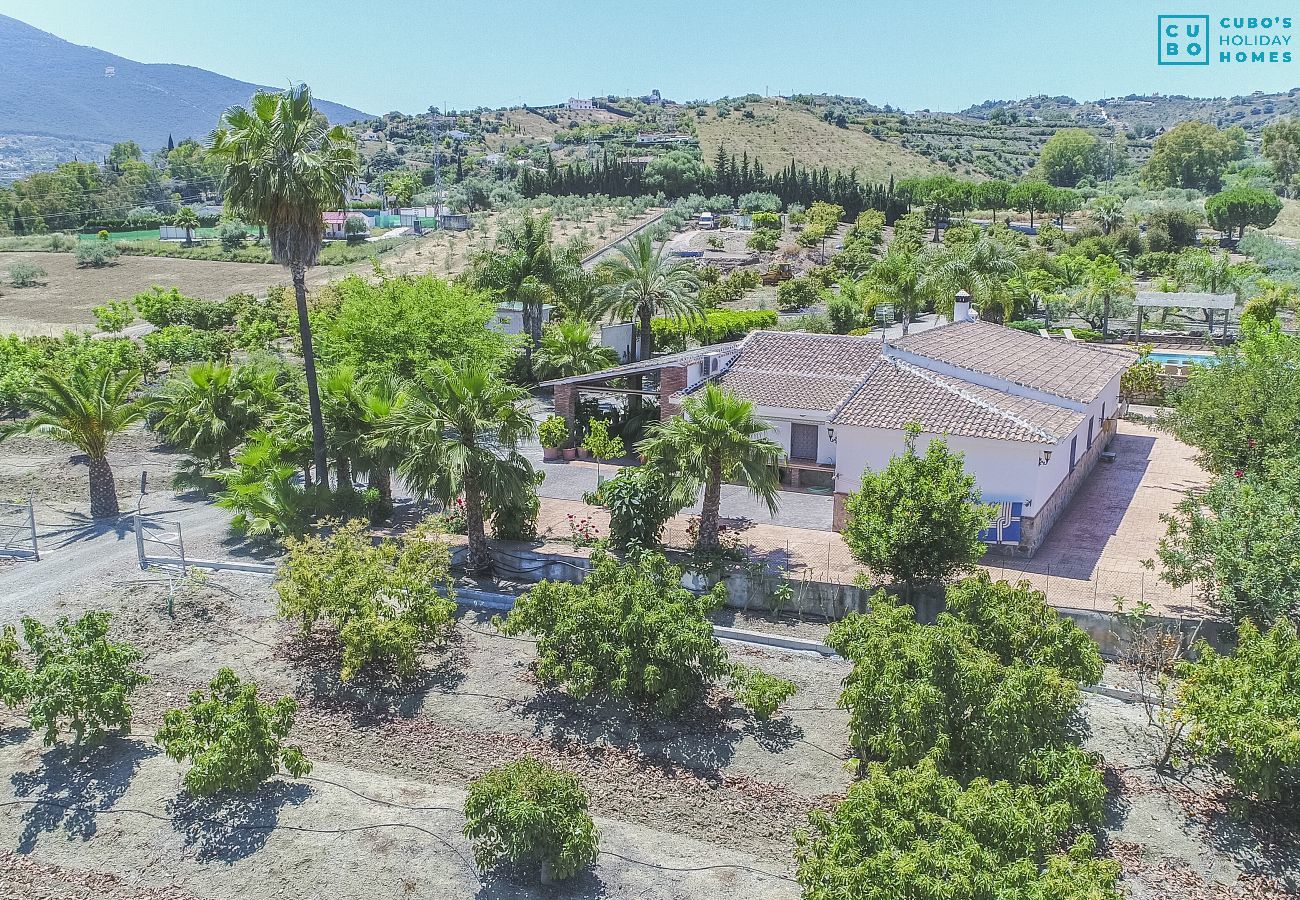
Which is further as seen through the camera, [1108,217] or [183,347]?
[1108,217]

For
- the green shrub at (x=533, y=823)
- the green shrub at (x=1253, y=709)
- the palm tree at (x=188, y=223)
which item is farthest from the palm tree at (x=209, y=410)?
the palm tree at (x=188, y=223)

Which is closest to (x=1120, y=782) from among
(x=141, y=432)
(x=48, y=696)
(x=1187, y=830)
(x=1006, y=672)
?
(x=1187, y=830)

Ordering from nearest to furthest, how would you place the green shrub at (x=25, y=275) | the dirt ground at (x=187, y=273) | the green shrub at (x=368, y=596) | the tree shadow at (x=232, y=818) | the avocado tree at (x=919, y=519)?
the tree shadow at (x=232, y=818)
the green shrub at (x=368, y=596)
the avocado tree at (x=919, y=519)
the dirt ground at (x=187, y=273)
the green shrub at (x=25, y=275)

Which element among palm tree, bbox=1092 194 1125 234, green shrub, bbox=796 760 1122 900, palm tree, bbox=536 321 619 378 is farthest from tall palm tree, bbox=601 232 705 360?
palm tree, bbox=1092 194 1125 234

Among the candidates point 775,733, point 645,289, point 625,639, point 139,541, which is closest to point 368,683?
point 625,639

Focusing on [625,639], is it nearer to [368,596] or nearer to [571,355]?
[368,596]

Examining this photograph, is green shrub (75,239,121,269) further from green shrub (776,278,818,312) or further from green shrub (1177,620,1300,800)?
green shrub (1177,620,1300,800)

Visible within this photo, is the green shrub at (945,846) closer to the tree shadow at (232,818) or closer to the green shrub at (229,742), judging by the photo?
the tree shadow at (232,818)
